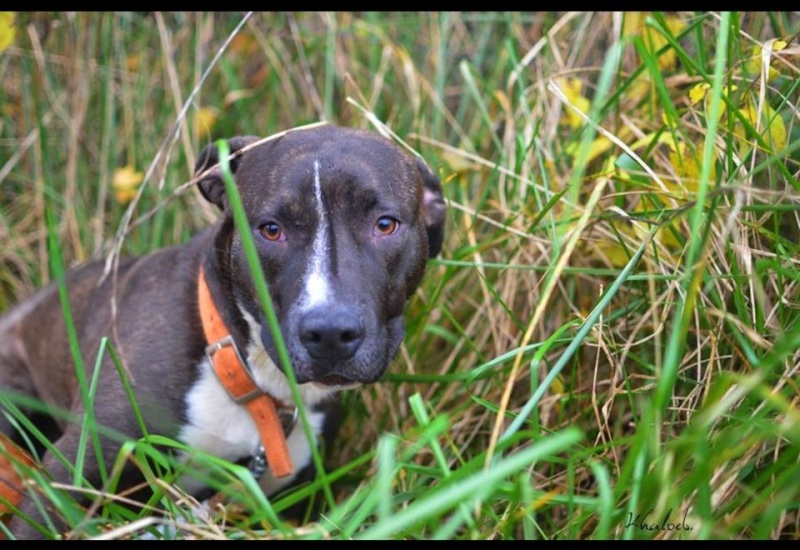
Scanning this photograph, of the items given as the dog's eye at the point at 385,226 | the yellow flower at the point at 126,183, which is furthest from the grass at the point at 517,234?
the dog's eye at the point at 385,226

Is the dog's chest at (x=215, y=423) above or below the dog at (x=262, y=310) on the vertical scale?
below

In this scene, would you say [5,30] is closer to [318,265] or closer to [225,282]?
[225,282]

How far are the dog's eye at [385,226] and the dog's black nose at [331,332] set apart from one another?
1.29ft

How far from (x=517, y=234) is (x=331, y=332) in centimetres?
108

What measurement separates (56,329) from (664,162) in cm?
239

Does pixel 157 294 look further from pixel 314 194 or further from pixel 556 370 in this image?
pixel 556 370

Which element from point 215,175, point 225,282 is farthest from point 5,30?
point 225,282

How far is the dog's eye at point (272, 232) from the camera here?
291cm

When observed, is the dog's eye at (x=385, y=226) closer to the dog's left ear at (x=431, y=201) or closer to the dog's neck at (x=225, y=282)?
the dog's left ear at (x=431, y=201)

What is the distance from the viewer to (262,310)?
2.88 m

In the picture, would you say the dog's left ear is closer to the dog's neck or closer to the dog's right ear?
the dog's right ear

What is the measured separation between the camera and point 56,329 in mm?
3680
